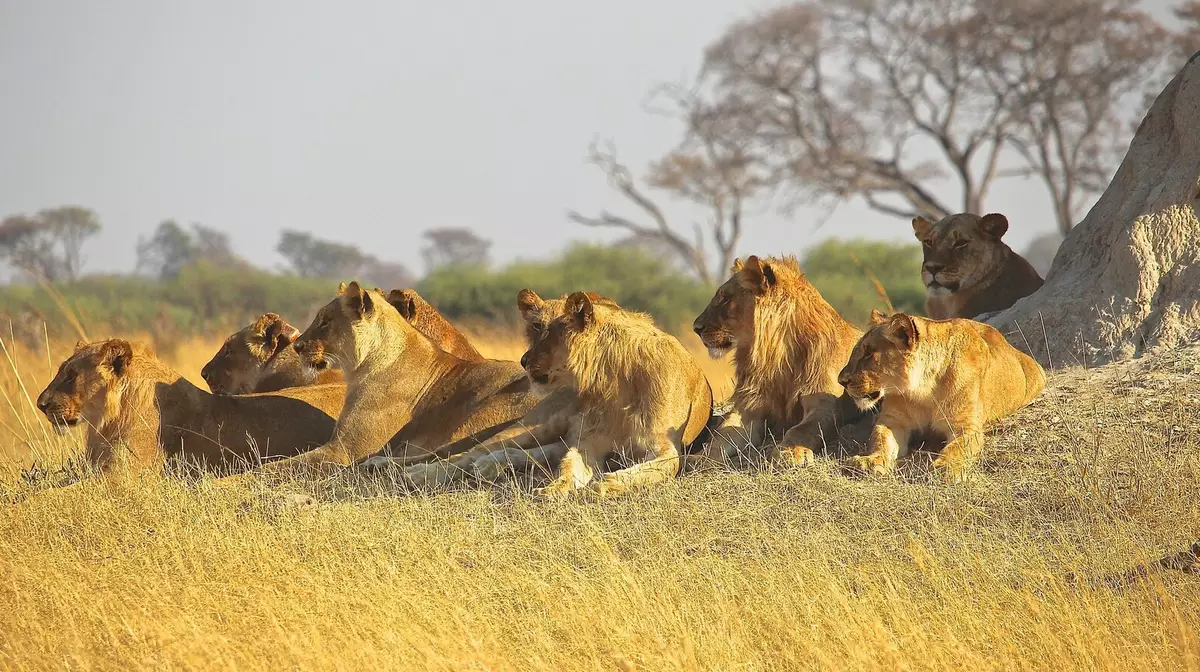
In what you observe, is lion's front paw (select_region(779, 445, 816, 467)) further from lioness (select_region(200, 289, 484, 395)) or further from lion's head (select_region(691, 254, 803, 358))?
lioness (select_region(200, 289, 484, 395))

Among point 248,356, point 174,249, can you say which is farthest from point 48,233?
point 248,356

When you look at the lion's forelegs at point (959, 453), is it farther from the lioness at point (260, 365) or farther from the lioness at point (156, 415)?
the lioness at point (260, 365)

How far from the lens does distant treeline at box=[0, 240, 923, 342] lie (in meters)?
23.1

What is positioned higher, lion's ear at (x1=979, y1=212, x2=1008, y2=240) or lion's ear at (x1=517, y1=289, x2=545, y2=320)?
lion's ear at (x1=979, y1=212, x2=1008, y2=240)

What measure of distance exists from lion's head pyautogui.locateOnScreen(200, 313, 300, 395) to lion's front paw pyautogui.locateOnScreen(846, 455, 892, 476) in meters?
3.23

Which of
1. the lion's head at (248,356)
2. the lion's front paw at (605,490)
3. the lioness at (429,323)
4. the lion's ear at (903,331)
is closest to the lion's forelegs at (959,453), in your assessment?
the lion's ear at (903,331)

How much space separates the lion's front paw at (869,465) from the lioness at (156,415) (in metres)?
2.54

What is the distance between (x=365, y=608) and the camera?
4602 mm

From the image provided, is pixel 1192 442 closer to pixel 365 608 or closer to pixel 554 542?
pixel 554 542

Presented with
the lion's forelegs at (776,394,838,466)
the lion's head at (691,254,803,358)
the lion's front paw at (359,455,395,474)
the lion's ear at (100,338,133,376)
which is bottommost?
the lion's front paw at (359,455,395,474)

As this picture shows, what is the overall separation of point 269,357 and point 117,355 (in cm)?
109


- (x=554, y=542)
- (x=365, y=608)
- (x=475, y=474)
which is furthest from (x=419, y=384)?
(x=365, y=608)

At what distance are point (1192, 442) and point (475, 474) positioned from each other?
288 centimetres

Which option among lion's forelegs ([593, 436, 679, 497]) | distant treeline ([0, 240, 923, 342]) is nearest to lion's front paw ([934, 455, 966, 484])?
lion's forelegs ([593, 436, 679, 497])
